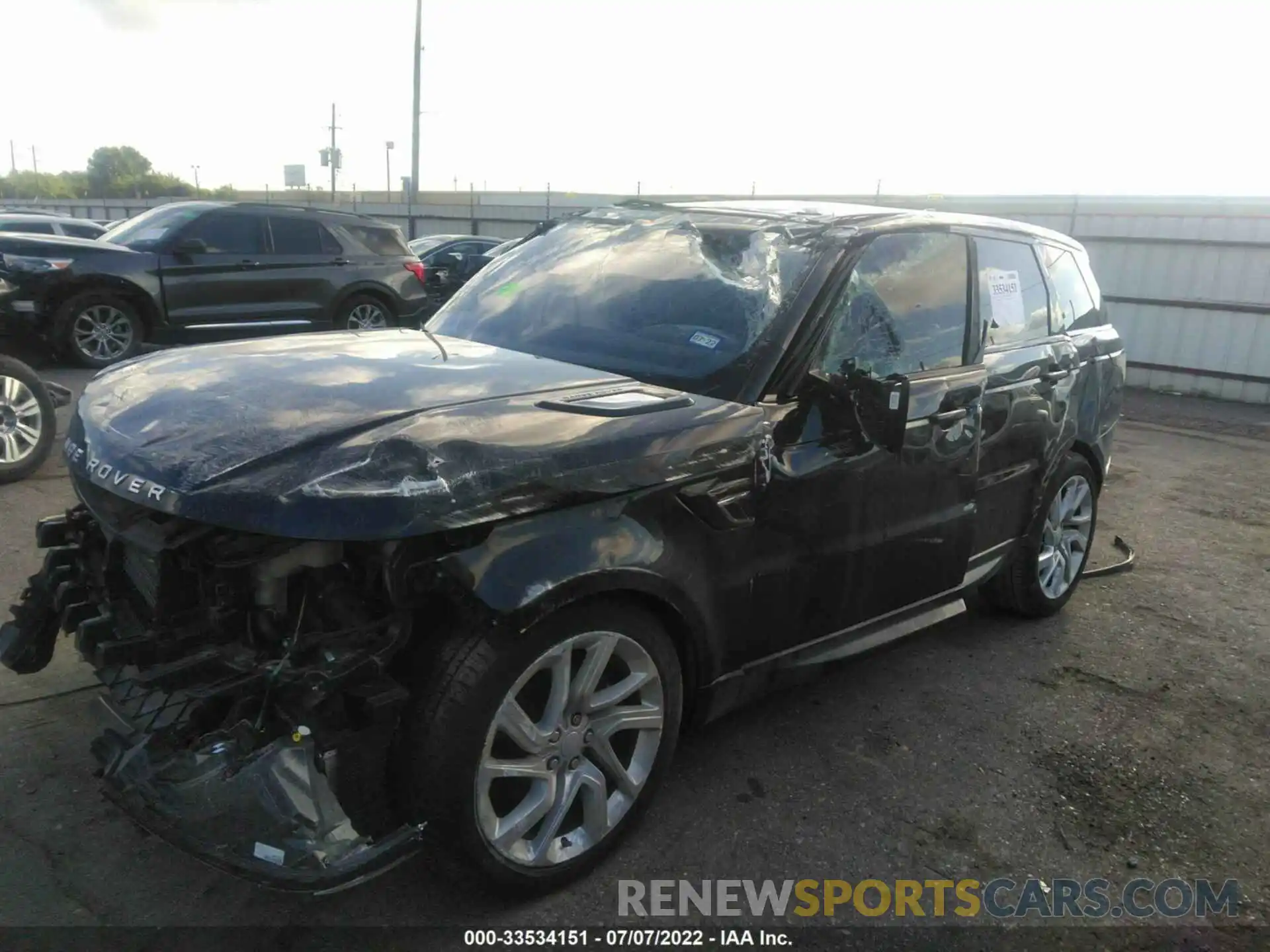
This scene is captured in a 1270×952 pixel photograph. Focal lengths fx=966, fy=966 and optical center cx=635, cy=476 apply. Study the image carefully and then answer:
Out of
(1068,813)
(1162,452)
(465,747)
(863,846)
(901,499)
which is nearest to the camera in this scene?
(465,747)

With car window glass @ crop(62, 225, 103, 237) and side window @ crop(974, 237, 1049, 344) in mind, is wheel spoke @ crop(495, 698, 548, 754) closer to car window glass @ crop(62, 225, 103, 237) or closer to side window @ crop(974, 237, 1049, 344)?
side window @ crop(974, 237, 1049, 344)

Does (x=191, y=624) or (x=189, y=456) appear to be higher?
(x=189, y=456)

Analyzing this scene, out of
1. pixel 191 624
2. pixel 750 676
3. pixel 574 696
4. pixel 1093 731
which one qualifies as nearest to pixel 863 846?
pixel 750 676

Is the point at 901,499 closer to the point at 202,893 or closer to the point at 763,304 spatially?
the point at 763,304

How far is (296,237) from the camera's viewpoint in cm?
1060

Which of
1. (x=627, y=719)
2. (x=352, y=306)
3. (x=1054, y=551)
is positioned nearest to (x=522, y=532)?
(x=627, y=719)

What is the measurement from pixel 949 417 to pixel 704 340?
1004mm

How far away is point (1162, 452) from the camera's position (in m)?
8.62

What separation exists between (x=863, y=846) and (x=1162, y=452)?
7.14m

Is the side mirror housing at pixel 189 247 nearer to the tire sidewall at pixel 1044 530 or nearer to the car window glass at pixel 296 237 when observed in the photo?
the car window glass at pixel 296 237

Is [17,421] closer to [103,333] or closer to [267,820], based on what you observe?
[103,333]

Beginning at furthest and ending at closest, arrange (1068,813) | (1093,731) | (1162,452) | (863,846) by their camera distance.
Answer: (1162,452), (1093,731), (1068,813), (863,846)

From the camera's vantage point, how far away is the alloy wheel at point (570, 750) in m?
2.40

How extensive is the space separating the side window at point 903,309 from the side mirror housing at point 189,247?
8352 millimetres
